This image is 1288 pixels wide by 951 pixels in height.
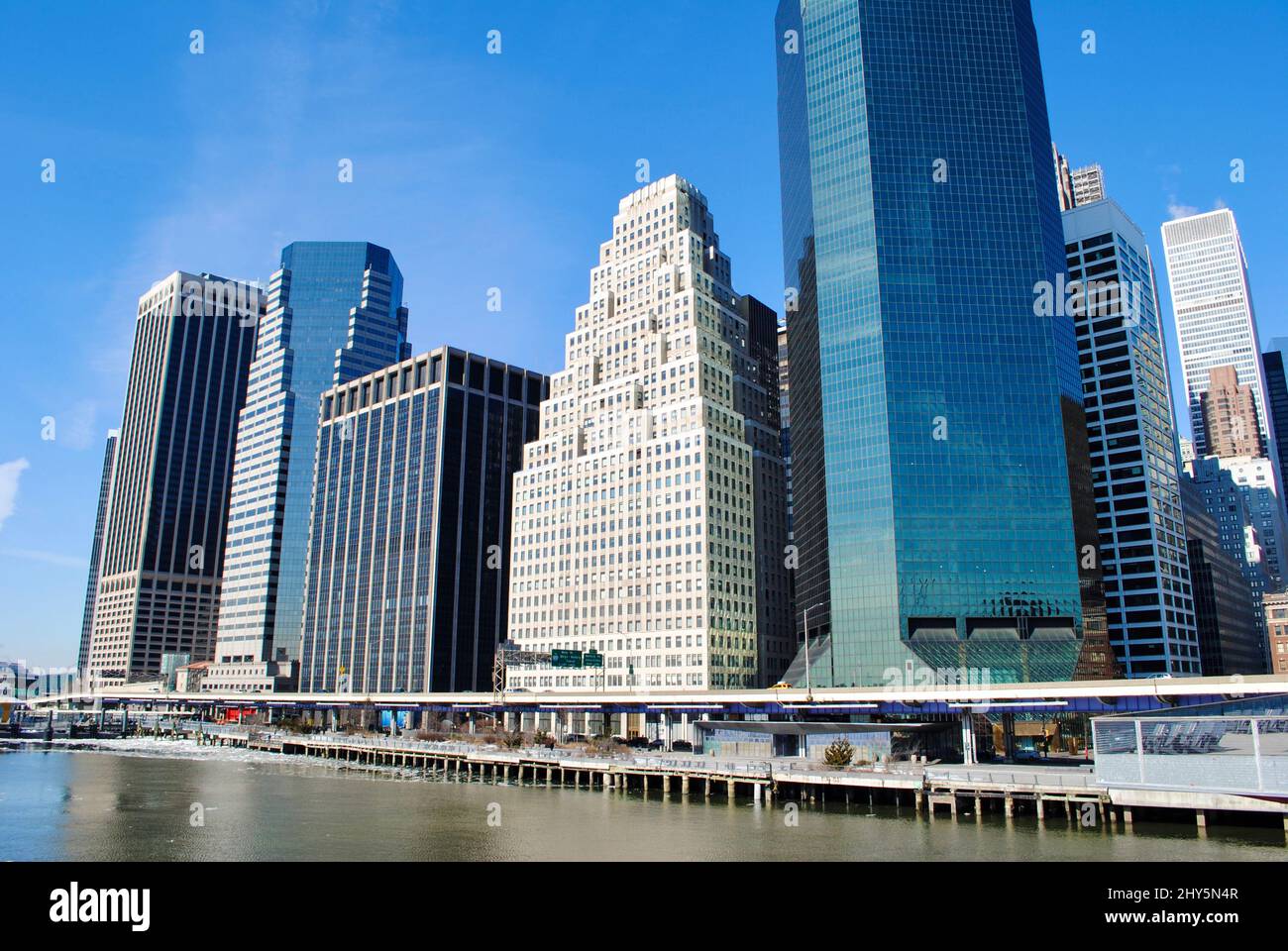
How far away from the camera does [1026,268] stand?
500 ft

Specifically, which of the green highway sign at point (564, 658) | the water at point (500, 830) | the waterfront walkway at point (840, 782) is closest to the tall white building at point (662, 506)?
the green highway sign at point (564, 658)

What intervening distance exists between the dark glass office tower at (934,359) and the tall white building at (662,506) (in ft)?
49.8

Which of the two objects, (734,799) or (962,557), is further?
(962,557)

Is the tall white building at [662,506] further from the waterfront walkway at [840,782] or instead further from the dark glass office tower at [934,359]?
the waterfront walkway at [840,782]

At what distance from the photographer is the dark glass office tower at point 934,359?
141 meters

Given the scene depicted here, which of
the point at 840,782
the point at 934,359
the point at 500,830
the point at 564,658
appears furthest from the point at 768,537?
the point at 500,830

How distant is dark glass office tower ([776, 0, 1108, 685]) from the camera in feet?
463

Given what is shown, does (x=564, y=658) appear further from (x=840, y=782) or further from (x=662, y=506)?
(x=840, y=782)

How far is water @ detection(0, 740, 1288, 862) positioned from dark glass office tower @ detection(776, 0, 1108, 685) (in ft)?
197

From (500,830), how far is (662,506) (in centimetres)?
10425

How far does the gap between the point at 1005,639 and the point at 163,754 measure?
15047cm

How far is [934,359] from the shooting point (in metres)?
148

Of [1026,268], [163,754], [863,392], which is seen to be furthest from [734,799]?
[163,754]
